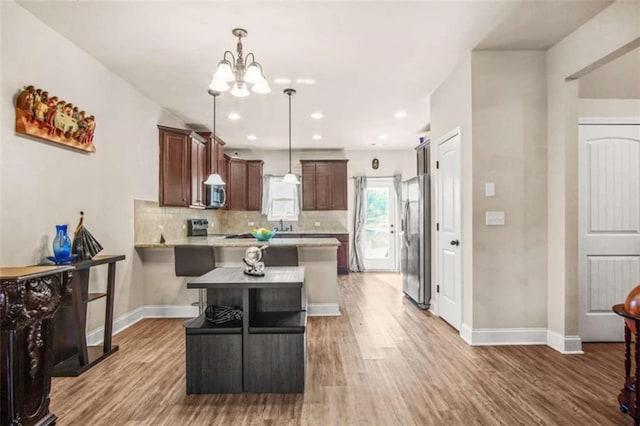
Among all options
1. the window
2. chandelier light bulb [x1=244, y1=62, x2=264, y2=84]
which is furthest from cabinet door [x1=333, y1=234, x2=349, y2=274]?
chandelier light bulb [x1=244, y1=62, x2=264, y2=84]

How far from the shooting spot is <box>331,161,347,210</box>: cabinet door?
7.60m

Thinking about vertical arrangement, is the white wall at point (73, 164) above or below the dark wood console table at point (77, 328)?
above

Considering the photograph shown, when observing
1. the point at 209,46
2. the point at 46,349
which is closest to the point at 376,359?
the point at 46,349

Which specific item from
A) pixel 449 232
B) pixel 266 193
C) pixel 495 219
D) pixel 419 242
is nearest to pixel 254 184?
pixel 266 193

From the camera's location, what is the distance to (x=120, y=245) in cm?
383

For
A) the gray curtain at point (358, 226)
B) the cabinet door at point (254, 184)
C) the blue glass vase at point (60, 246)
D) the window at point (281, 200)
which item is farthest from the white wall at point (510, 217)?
the cabinet door at point (254, 184)

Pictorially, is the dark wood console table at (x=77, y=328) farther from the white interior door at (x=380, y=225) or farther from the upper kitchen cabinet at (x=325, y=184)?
the white interior door at (x=380, y=225)

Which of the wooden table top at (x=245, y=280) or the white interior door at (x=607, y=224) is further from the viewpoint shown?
the white interior door at (x=607, y=224)

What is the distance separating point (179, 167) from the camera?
195 inches

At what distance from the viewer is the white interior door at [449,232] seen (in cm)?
367

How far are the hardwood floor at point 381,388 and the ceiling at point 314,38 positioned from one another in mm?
2770

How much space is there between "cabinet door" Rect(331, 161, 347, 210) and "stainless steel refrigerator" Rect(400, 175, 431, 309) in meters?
2.54

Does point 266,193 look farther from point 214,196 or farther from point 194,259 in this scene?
point 194,259

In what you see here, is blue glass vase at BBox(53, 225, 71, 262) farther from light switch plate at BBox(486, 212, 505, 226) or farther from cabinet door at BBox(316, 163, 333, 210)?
cabinet door at BBox(316, 163, 333, 210)
